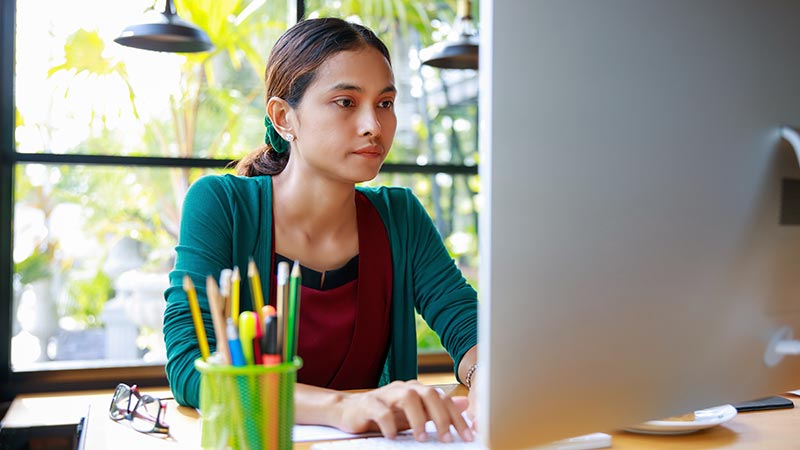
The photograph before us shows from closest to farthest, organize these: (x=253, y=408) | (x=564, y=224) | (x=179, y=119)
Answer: (x=564, y=224) < (x=253, y=408) < (x=179, y=119)

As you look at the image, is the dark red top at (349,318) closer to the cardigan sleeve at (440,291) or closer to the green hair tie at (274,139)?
the cardigan sleeve at (440,291)

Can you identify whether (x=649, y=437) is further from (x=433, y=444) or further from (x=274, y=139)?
(x=274, y=139)

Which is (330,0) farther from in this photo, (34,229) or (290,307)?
(290,307)

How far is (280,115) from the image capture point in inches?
63.8

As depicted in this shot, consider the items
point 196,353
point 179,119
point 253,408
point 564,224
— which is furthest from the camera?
point 179,119

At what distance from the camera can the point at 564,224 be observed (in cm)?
66

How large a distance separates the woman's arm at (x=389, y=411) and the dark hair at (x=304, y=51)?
0.71 metres

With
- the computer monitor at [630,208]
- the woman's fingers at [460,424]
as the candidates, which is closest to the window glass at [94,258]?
the woman's fingers at [460,424]

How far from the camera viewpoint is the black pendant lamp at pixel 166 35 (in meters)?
2.05

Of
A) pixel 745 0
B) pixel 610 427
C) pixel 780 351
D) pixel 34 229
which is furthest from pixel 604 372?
pixel 34 229

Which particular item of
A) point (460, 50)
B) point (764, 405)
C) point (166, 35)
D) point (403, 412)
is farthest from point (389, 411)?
point (460, 50)

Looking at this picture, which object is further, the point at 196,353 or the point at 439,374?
the point at 439,374

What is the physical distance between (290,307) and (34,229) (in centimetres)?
234

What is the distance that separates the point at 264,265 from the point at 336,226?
19 cm
